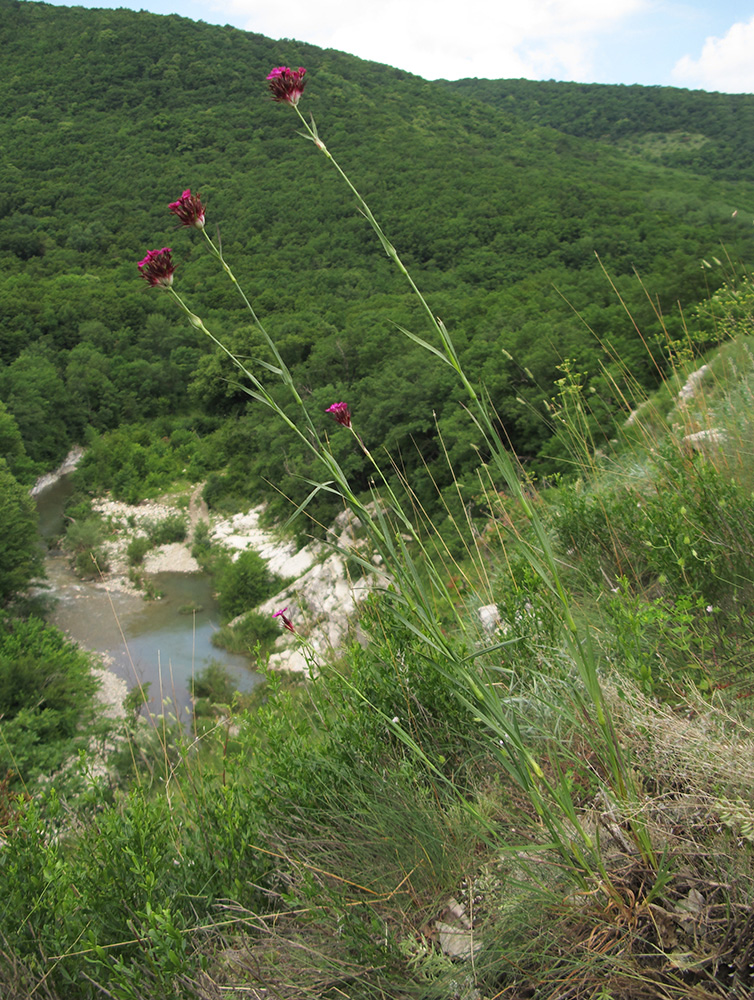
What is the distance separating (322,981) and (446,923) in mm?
241

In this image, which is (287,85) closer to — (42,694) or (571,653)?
(571,653)

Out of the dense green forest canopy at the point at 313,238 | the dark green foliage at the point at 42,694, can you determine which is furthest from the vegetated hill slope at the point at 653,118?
the dark green foliage at the point at 42,694

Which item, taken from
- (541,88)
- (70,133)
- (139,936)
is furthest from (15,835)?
(541,88)

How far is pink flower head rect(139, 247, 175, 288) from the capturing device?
3.33 ft

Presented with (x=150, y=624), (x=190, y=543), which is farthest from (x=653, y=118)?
(x=150, y=624)

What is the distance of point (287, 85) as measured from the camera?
104 cm

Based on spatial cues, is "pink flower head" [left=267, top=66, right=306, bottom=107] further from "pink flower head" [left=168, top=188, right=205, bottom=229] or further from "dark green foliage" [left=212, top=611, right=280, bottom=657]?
"dark green foliage" [left=212, top=611, right=280, bottom=657]

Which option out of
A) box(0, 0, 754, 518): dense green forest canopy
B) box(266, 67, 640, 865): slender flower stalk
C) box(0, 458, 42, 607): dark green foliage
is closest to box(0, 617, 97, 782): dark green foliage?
box(0, 458, 42, 607): dark green foliage

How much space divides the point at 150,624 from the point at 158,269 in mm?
18128

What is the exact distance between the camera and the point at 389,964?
0.97 m

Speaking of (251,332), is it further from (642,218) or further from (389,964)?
(389,964)

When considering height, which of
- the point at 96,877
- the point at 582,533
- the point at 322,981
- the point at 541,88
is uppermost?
the point at 541,88

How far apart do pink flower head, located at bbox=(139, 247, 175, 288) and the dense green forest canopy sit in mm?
10302

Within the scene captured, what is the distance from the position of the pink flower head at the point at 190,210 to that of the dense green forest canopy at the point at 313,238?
10299mm
